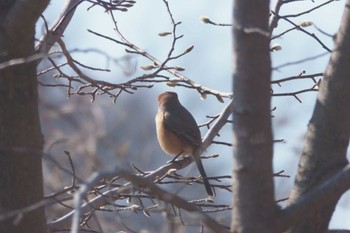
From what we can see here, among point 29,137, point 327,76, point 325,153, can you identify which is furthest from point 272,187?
point 29,137

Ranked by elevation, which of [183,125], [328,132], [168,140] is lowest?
[168,140]

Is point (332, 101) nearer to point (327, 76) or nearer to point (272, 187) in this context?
point (327, 76)

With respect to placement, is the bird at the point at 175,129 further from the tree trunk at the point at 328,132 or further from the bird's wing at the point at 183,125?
the tree trunk at the point at 328,132

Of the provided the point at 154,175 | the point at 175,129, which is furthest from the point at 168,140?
the point at 154,175

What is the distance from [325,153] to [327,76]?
0.26 m

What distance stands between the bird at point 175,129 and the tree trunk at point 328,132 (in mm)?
3379

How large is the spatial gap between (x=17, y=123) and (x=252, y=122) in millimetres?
950

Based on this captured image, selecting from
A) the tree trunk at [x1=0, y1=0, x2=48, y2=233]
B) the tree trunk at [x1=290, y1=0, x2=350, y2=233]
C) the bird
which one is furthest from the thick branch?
the bird

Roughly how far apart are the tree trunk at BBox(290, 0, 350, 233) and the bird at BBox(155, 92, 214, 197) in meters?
3.38

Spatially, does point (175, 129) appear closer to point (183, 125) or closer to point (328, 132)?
point (183, 125)

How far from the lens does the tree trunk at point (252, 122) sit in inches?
90.4

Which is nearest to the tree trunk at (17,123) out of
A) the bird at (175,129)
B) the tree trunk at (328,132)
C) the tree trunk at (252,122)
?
the tree trunk at (252,122)

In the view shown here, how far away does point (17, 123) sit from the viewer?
111 inches

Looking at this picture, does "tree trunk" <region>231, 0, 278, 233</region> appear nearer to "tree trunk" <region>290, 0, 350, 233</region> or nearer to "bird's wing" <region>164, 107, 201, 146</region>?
"tree trunk" <region>290, 0, 350, 233</region>
